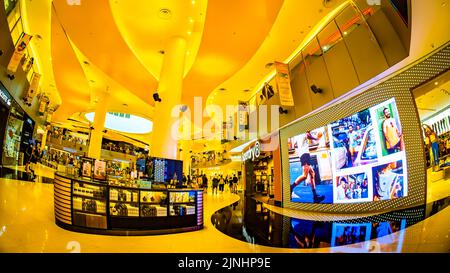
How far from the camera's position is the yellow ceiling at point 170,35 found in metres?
6.36

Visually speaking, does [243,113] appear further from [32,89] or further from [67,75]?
[32,89]

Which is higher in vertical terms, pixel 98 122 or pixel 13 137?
pixel 98 122

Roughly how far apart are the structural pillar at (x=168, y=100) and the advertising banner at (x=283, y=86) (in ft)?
11.6

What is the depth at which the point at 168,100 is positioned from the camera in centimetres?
751

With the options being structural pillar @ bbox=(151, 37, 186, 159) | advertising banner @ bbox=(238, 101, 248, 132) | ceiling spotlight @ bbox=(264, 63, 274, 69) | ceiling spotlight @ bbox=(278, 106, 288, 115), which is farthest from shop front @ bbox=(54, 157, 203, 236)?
advertising banner @ bbox=(238, 101, 248, 132)

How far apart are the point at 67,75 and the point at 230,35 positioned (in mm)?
9407

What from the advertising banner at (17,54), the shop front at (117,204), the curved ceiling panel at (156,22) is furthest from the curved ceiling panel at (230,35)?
the advertising banner at (17,54)

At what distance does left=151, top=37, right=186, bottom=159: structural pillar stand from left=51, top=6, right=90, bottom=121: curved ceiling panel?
12.1ft

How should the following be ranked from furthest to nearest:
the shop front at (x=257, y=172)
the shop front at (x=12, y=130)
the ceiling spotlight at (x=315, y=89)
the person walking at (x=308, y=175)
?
1. the shop front at (x=257, y=172)
2. the shop front at (x=12, y=130)
3. the person walking at (x=308, y=175)
4. the ceiling spotlight at (x=315, y=89)

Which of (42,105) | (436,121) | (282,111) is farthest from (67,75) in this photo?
(436,121)

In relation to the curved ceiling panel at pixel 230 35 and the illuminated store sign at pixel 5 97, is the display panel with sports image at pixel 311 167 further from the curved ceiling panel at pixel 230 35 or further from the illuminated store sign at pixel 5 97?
the illuminated store sign at pixel 5 97

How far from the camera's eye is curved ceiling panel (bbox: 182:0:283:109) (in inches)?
233
